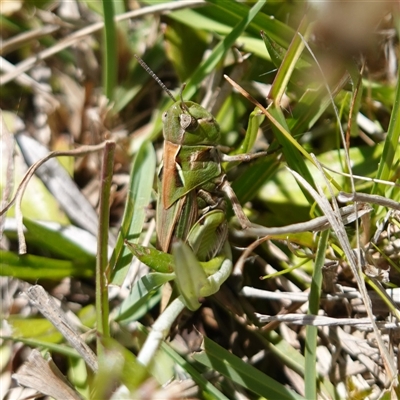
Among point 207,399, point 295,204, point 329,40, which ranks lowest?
point 207,399

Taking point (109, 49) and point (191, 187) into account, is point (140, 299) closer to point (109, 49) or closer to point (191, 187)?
point (191, 187)

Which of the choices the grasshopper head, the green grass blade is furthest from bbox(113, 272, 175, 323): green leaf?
the green grass blade

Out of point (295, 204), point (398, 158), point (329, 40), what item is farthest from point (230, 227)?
point (329, 40)

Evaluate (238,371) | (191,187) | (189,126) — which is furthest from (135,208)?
(238,371)

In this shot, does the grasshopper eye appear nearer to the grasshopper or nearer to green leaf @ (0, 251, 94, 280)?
the grasshopper

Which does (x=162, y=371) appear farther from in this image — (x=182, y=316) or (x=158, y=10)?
(x=158, y=10)

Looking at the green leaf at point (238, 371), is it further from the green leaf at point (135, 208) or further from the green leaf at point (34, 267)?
the green leaf at point (34, 267)

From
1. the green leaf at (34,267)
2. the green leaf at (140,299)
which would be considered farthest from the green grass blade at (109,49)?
the green leaf at (140,299)
